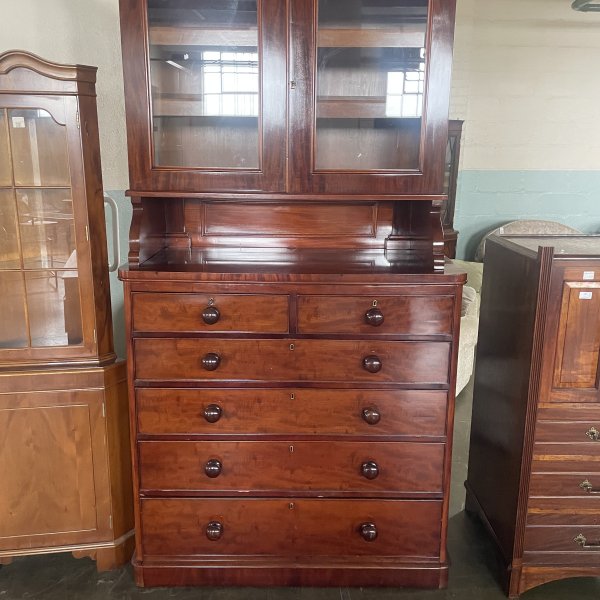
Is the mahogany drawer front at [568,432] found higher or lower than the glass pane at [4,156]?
lower

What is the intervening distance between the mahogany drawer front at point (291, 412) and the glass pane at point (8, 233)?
0.66m

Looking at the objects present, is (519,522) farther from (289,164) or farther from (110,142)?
(110,142)

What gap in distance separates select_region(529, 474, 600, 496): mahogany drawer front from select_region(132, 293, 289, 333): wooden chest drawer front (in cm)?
102

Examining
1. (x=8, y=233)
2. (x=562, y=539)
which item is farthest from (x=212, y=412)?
(x=562, y=539)

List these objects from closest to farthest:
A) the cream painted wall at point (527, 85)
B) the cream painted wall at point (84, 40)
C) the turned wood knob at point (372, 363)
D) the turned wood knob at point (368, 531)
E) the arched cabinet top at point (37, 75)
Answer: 1. the arched cabinet top at point (37, 75)
2. the turned wood knob at point (372, 363)
3. the turned wood knob at point (368, 531)
4. the cream painted wall at point (84, 40)
5. the cream painted wall at point (527, 85)

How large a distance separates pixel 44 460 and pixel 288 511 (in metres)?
0.91

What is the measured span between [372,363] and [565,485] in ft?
2.65

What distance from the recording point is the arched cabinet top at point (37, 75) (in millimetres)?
1769

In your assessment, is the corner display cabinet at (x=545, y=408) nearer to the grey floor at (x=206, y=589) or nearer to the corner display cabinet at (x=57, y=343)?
the grey floor at (x=206, y=589)

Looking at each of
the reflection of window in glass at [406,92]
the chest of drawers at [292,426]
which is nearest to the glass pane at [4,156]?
the chest of drawers at [292,426]

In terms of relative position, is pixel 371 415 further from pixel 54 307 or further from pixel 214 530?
pixel 54 307

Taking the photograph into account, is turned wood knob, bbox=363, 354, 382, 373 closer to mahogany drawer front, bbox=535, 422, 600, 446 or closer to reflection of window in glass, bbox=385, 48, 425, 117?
mahogany drawer front, bbox=535, 422, 600, 446

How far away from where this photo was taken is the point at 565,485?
193 centimetres

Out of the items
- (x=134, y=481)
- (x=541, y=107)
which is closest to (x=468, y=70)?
(x=541, y=107)
